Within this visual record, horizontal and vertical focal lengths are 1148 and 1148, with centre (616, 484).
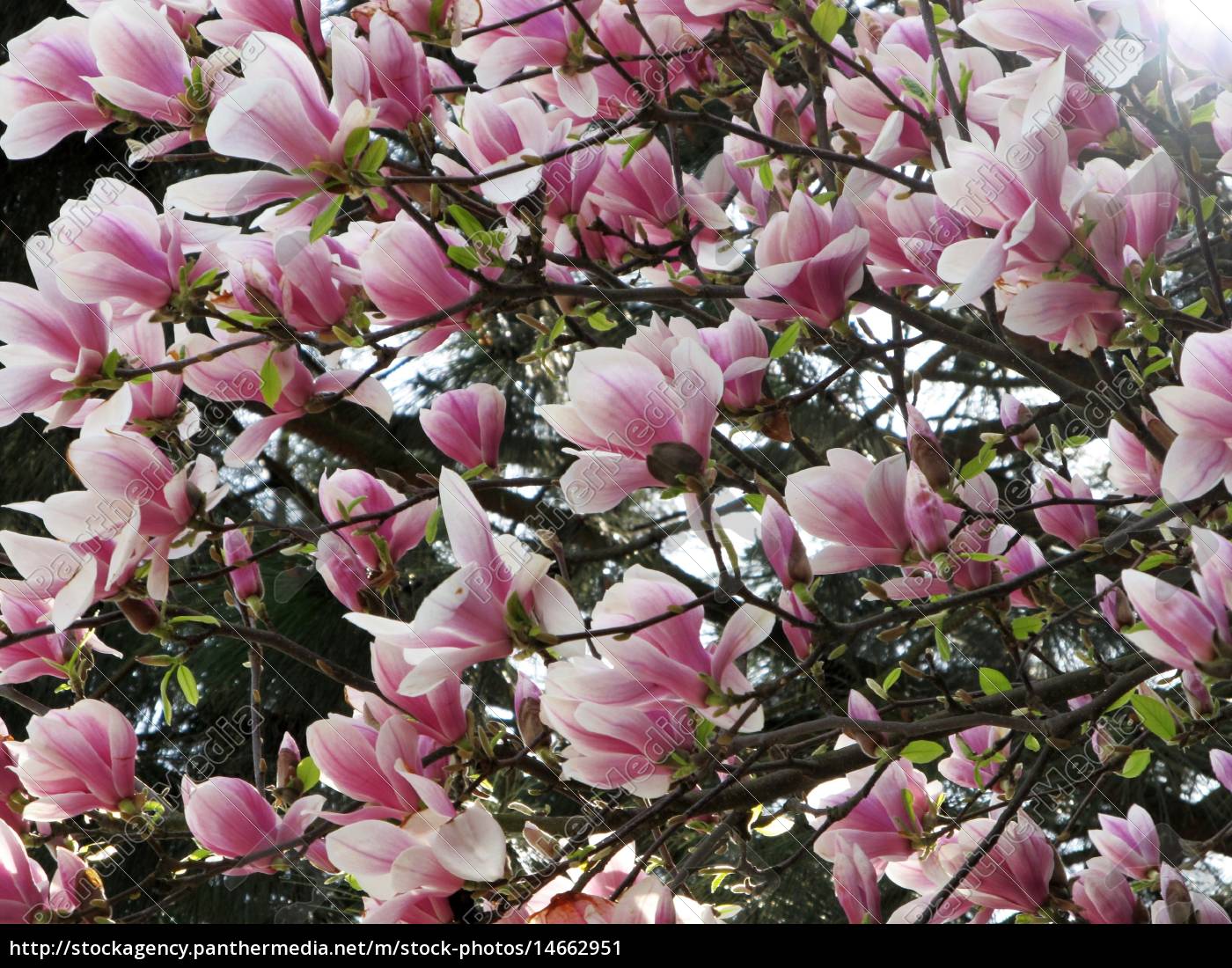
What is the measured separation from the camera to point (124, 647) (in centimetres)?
184

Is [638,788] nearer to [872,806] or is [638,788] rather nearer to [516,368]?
[872,806]

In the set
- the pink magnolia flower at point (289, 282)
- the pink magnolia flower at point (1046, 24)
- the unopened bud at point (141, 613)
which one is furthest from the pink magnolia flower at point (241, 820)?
the pink magnolia flower at point (1046, 24)

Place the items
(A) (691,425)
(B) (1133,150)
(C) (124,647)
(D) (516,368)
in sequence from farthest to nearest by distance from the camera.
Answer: (D) (516,368)
(C) (124,647)
(B) (1133,150)
(A) (691,425)

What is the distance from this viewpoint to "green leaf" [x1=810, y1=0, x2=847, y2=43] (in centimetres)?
72

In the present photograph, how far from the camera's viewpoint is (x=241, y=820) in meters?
0.80

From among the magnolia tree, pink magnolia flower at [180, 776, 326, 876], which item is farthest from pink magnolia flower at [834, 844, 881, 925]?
pink magnolia flower at [180, 776, 326, 876]

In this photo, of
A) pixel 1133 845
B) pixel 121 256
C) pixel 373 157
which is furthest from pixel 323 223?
pixel 1133 845

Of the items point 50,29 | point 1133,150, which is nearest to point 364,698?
point 50,29

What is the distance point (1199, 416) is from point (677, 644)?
0.28 m

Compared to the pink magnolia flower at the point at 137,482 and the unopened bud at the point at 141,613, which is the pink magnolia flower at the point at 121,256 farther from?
the unopened bud at the point at 141,613

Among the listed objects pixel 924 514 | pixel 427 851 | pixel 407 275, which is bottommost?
pixel 427 851

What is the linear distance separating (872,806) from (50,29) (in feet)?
2.55

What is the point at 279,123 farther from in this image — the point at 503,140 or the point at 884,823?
the point at 884,823

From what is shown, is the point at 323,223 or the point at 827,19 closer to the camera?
the point at 323,223
